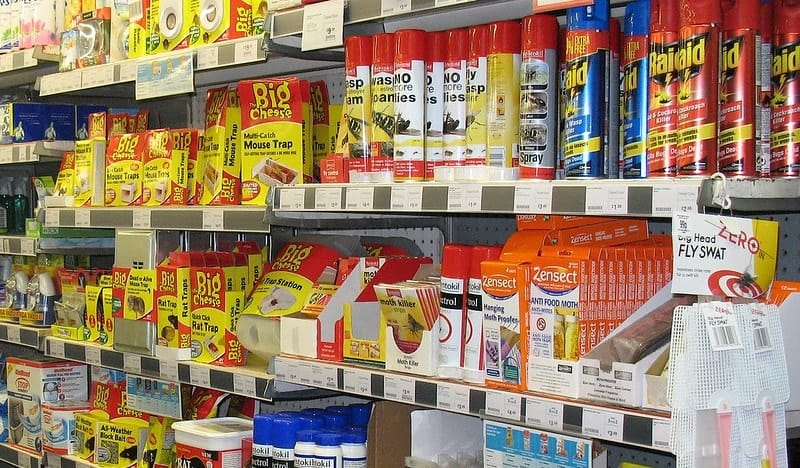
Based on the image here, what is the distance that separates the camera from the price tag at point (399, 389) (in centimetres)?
222

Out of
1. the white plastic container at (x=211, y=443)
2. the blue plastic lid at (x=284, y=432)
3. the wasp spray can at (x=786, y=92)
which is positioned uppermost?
the wasp spray can at (x=786, y=92)

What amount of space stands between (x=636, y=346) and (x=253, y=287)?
54.4 inches

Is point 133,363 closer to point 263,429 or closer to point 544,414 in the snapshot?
point 263,429

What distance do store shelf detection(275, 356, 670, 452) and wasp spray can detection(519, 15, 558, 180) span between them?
448 mm

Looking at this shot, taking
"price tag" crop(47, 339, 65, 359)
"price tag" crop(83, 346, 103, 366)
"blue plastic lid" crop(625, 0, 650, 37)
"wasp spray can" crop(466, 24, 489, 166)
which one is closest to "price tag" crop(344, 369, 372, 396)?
"wasp spray can" crop(466, 24, 489, 166)

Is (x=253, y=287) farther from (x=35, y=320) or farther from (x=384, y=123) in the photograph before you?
(x=35, y=320)

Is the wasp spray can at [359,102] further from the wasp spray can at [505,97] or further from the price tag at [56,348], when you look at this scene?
the price tag at [56,348]

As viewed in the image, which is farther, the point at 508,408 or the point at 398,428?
the point at 398,428

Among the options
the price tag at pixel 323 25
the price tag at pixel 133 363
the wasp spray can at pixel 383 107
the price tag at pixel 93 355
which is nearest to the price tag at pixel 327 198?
the wasp spray can at pixel 383 107

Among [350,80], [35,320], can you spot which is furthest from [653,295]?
[35,320]

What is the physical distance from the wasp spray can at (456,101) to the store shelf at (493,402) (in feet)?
1.62

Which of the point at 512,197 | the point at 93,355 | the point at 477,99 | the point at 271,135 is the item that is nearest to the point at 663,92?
the point at 512,197

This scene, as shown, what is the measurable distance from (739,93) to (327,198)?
103 cm

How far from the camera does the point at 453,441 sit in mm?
2445
